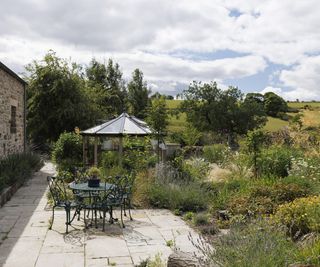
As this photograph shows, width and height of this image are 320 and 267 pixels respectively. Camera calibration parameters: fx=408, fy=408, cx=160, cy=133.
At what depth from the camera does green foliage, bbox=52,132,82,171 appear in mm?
13438

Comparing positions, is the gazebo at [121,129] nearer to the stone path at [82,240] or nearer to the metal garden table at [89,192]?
the stone path at [82,240]

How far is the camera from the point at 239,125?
86.1 ft

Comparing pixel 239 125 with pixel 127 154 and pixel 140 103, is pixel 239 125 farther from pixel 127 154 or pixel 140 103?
pixel 127 154

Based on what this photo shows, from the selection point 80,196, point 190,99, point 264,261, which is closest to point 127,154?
point 80,196

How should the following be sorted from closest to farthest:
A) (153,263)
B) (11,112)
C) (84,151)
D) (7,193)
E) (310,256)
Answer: (310,256) < (153,263) < (7,193) < (84,151) < (11,112)

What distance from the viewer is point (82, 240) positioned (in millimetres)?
6172

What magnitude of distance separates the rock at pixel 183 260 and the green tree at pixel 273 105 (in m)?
32.9

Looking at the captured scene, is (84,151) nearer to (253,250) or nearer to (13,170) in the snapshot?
(13,170)

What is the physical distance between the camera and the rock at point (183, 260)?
13.6 ft

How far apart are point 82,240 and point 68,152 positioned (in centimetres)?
799

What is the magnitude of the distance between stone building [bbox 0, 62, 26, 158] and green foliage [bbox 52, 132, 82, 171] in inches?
59.3

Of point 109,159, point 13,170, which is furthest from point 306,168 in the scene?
point 13,170

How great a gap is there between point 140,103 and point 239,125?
27.3 feet

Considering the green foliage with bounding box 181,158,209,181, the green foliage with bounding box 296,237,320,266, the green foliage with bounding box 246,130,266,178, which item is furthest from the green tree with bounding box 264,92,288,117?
the green foliage with bounding box 296,237,320,266
